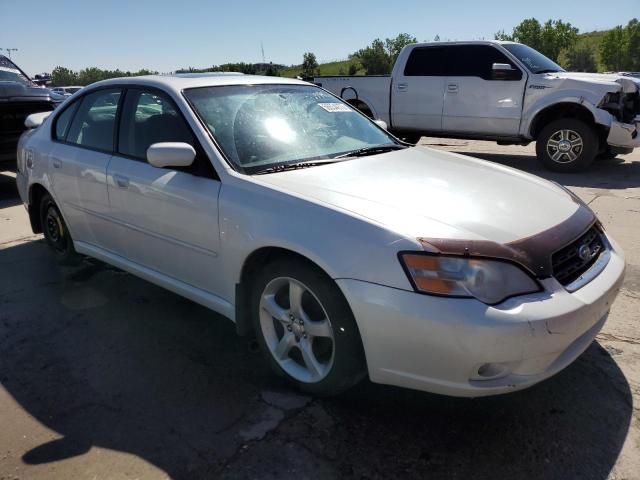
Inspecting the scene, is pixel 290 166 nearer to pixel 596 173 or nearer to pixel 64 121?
pixel 64 121

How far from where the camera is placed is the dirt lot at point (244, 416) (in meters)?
2.21

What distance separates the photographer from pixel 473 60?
8.79 meters

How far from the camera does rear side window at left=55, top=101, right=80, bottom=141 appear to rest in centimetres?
418

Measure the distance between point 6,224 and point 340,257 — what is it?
528 centimetres

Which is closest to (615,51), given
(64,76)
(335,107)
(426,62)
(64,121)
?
(426,62)

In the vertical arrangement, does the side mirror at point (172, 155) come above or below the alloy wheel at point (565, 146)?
above

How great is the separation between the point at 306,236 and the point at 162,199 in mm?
1143

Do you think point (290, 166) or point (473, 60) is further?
point (473, 60)

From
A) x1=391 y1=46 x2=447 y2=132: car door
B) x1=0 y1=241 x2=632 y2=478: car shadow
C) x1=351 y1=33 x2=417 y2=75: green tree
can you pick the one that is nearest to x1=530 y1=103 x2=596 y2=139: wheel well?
x1=391 y1=46 x2=447 y2=132: car door

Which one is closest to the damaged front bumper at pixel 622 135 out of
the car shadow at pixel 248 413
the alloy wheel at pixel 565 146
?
the alloy wheel at pixel 565 146

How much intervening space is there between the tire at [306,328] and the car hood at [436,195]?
1.25 ft

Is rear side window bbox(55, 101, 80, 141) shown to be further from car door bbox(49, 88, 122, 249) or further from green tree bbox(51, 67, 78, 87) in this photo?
green tree bbox(51, 67, 78, 87)

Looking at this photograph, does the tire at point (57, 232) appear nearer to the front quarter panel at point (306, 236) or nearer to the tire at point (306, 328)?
the front quarter panel at point (306, 236)

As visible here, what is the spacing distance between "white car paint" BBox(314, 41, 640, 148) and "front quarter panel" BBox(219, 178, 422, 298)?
22.1 ft
